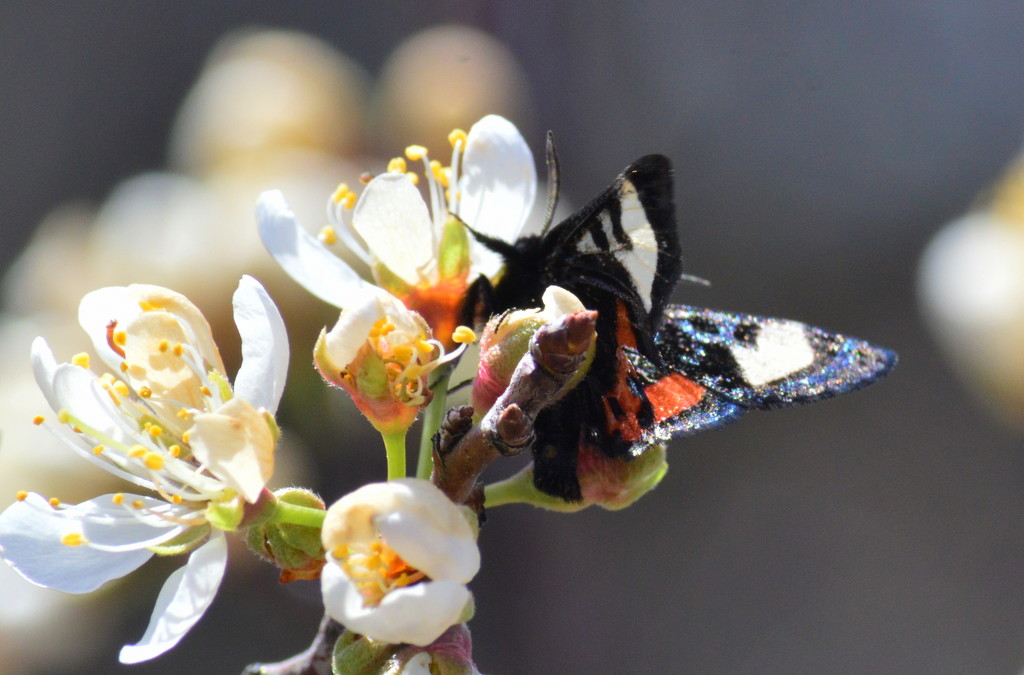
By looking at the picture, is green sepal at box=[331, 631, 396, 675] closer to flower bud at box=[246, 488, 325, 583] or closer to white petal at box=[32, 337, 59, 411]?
flower bud at box=[246, 488, 325, 583]

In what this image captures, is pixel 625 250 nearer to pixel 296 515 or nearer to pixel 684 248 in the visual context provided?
pixel 296 515

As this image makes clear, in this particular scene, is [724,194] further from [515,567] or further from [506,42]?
[515,567]

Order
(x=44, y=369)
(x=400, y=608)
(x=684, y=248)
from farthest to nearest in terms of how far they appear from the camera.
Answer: (x=684, y=248) → (x=44, y=369) → (x=400, y=608)

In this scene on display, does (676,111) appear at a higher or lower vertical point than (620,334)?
lower

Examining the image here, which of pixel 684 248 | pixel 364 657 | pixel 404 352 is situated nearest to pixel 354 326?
pixel 404 352

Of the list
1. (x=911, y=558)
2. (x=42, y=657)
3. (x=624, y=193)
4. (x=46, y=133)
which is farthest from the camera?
(x=46, y=133)

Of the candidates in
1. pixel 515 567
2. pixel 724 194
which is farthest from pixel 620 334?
pixel 724 194

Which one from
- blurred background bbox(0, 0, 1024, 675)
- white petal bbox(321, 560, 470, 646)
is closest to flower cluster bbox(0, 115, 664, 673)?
white petal bbox(321, 560, 470, 646)
